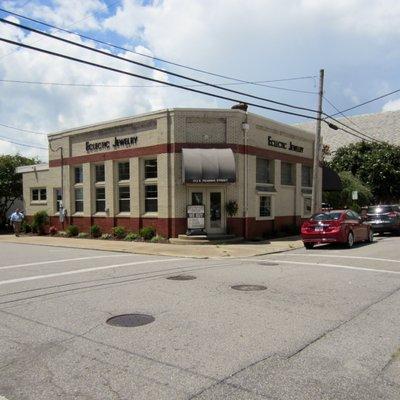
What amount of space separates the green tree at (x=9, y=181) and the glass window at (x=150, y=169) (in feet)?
50.3

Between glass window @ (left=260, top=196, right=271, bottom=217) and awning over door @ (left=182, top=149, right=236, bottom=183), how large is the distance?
3293mm

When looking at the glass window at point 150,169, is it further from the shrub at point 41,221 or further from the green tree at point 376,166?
the green tree at point 376,166

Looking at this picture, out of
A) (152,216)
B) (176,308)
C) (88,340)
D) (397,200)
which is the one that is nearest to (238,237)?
(152,216)

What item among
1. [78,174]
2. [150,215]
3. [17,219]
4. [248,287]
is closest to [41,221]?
[17,219]

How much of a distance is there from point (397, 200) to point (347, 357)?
40.3 m

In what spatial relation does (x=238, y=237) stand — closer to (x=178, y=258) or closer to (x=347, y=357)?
(x=178, y=258)

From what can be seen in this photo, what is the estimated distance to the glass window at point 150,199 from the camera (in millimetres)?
23641

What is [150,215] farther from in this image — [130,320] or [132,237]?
[130,320]

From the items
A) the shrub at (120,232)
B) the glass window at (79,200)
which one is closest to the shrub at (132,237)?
the shrub at (120,232)

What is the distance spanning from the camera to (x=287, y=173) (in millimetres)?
27375

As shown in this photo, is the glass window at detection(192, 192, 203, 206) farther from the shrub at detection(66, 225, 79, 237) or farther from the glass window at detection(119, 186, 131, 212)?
the shrub at detection(66, 225, 79, 237)

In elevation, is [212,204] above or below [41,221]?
above

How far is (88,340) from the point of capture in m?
6.12

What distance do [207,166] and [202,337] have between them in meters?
15.9
